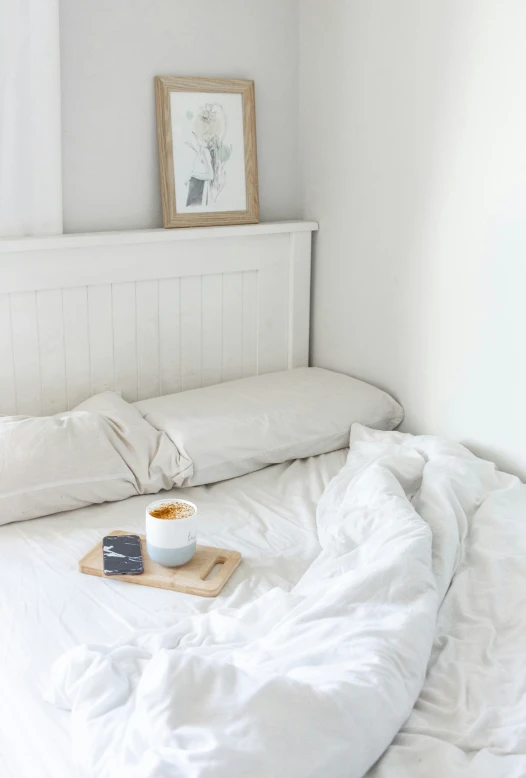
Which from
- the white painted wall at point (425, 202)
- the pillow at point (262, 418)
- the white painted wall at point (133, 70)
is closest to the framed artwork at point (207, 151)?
the white painted wall at point (133, 70)

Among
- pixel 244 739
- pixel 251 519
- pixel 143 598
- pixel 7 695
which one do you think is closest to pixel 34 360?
pixel 251 519

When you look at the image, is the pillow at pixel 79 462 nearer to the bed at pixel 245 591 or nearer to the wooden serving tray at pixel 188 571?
the bed at pixel 245 591

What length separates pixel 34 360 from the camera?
2.08 metres

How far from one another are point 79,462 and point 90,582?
1.18 ft

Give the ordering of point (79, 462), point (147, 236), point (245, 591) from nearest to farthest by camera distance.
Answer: point (245, 591) < point (79, 462) < point (147, 236)

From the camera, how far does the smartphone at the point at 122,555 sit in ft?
4.92

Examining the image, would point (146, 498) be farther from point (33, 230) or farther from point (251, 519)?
point (33, 230)

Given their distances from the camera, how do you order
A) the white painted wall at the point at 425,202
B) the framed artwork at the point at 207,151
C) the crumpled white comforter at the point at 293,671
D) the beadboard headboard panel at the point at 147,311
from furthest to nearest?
the framed artwork at the point at 207,151
the beadboard headboard panel at the point at 147,311
the white painted wall at the point at 425,202
the crumpled white comforter at the point at 293,671

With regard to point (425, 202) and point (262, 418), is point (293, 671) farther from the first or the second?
point (425, 202)

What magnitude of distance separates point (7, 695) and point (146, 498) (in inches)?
27.5

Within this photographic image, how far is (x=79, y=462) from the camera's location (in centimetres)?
179

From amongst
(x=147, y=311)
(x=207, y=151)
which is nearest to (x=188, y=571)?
(x=147, y=311)

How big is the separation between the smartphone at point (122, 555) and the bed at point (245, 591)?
31 millimetres

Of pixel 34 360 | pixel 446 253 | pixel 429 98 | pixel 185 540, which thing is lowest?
pixel 185 540
